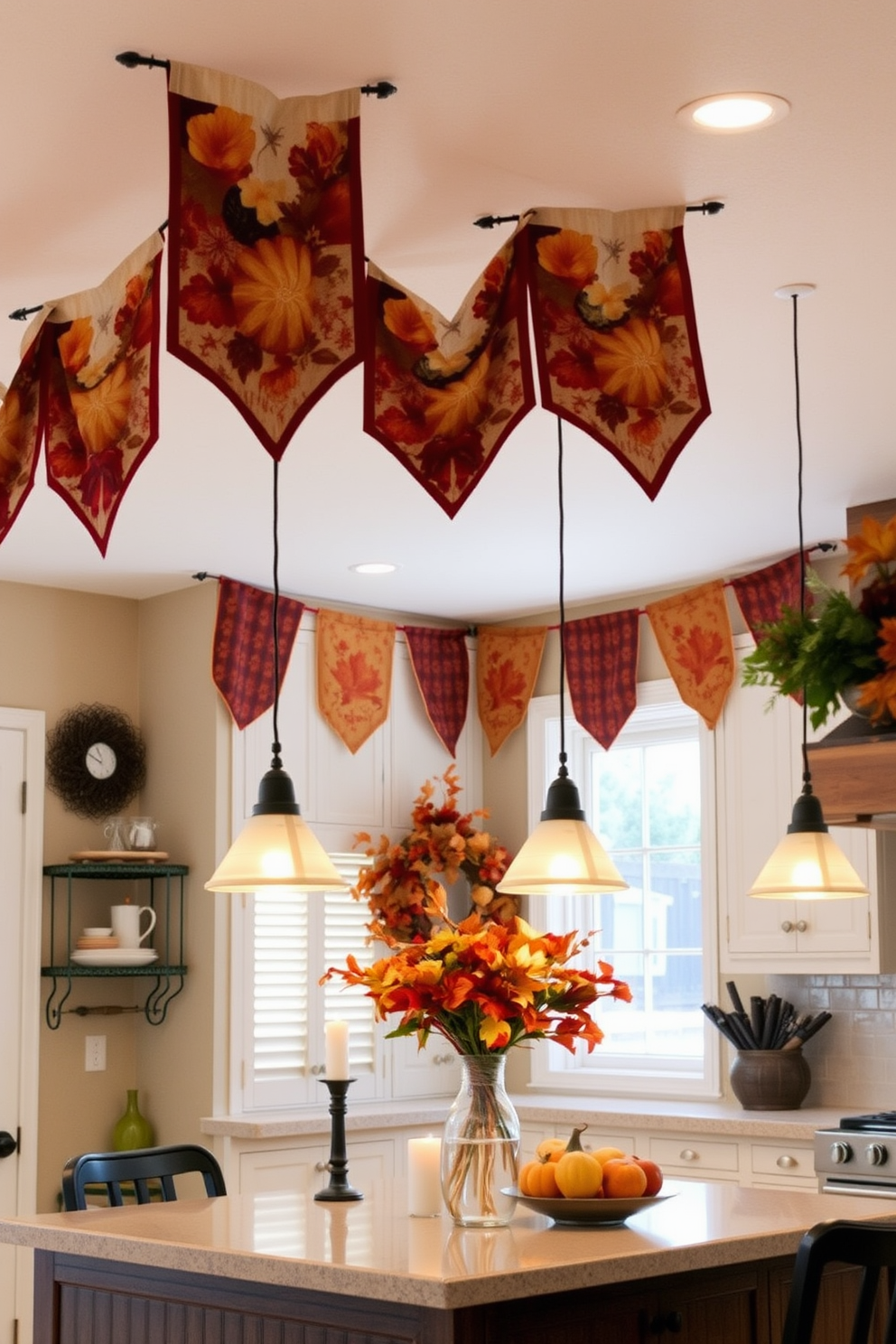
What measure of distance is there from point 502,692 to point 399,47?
14.2ft

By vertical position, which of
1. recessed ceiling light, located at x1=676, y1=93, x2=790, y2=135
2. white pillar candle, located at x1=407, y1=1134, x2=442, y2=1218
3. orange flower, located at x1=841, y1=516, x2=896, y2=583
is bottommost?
white pillar candle, located at x1=407, y1=1134, x2=442, y2=1218

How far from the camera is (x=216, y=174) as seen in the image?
8.76 ft

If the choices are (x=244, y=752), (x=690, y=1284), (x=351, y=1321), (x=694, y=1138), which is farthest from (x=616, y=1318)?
(x=244, y=752)

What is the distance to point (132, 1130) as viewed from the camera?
5.96 meters

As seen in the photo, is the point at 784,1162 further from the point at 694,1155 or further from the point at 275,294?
the point at 275,294

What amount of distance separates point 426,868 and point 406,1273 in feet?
12.0

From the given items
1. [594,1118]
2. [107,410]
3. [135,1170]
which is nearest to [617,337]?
[107,410]

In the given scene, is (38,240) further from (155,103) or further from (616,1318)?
(616,1318)

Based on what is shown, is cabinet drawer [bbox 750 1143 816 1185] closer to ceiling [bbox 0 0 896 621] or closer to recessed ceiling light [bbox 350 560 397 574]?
ceiling [bbox 0 0 896 621]

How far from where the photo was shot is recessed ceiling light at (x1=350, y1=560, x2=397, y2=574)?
19.2 ft

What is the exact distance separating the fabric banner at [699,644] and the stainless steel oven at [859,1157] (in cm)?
153

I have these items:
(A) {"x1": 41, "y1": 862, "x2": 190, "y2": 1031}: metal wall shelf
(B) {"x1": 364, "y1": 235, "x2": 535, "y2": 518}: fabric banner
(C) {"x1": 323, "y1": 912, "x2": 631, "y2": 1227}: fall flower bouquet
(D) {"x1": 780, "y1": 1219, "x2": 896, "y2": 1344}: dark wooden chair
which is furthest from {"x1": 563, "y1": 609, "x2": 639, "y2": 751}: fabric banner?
(D) {"x1": 780, "y1": 1219, "x2": 896, "y2": 1344}: dark wooden chair

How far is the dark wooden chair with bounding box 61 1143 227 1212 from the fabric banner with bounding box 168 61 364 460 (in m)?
1.83

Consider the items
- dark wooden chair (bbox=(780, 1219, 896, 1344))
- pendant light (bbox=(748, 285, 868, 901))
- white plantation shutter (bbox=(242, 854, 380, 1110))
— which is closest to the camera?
dark wooden chair (bbox=(780, 1219, 896, 1344))
